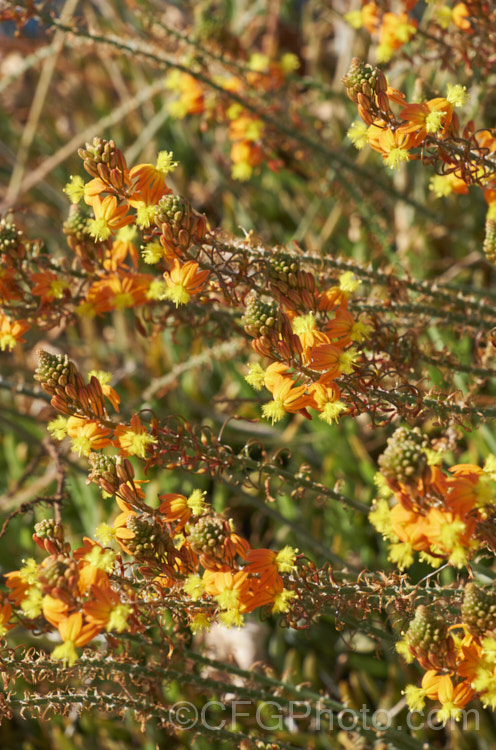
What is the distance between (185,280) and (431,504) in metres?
0.45

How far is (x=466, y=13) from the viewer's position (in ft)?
4.54

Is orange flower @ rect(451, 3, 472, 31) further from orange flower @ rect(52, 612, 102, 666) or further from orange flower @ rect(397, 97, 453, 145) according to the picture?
orange flower @ rect(52, 612, 102, 666)

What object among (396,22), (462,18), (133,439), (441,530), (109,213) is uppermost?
(396,22)

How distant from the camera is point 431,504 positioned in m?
0.84

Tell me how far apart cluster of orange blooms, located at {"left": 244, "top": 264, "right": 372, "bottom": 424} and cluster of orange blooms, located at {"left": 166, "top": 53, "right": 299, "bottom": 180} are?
2.74 feet

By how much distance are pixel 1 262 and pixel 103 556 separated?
58 cm

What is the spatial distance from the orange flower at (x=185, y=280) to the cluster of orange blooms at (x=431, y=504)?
0.36 meters

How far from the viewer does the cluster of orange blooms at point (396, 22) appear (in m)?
1.38

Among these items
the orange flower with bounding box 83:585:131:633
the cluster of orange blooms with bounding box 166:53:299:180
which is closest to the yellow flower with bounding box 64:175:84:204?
the orange flower with bounding box 83:585:131:633

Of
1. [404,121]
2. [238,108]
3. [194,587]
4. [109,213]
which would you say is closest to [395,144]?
[404,121]

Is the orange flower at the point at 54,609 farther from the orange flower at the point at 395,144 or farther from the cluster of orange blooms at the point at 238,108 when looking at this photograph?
the cluster of orange blooms at the point at 238,108

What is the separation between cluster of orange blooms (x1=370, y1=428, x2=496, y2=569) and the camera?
786 millimetres

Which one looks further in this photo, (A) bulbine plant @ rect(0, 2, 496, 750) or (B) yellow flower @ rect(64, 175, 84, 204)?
(B) yellow flower @ rect(64, 175, 84, 204)

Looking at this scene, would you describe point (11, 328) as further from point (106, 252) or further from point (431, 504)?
point (431, 504)
